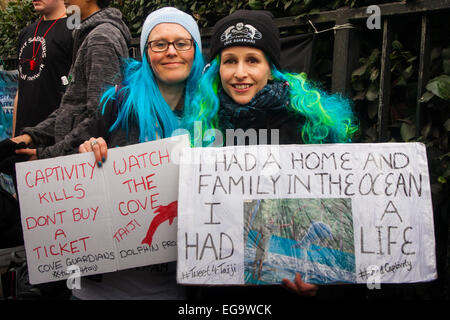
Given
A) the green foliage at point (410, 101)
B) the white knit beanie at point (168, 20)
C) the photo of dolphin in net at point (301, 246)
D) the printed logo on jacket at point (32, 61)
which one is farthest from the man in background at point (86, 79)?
the green foliage at point (410, 101)

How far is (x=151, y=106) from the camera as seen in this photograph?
6.08 feet

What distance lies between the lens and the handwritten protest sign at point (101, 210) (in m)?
1.68

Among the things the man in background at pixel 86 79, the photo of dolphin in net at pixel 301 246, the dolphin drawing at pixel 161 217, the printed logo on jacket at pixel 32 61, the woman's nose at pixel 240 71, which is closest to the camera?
the photo of dolphin in net at pixel 301 246

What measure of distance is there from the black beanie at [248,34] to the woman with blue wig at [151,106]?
18 cm

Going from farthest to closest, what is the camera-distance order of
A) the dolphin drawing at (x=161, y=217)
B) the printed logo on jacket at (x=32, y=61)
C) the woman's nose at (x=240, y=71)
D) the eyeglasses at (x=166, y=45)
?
1. the printed logo on jacket at (x=32, y=61)
2. the eyeglasses at (x=166, y=45)
3. the woman's nose at (x=240, y=71)
4. the dolphin drawing at (x=161, y=217)

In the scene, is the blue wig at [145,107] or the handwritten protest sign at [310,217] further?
the blue wig at [145,107]

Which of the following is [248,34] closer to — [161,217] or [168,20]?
[168,20]

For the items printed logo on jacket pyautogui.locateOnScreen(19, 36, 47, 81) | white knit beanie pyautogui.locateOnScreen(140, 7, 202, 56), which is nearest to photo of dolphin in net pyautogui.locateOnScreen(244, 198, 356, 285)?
white knit beanie pyautogui.locateOnScreen(140, 7, 202, 56)

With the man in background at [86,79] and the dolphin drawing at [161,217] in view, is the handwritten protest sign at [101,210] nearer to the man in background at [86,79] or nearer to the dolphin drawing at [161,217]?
the dolphin drawing at [161,217]

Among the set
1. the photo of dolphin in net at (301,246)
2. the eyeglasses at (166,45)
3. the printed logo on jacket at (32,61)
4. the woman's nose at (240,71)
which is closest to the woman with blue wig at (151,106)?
the eyeglasses at (166,45)

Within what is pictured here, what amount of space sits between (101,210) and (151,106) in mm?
550

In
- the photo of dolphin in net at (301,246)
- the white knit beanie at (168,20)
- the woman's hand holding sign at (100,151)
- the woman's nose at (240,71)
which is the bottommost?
the photo of dolphin in net at (301,246)

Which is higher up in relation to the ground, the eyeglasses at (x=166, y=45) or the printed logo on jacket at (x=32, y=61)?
the printed logo on jacket at (x=32, y=61)

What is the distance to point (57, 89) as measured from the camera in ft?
9.52
